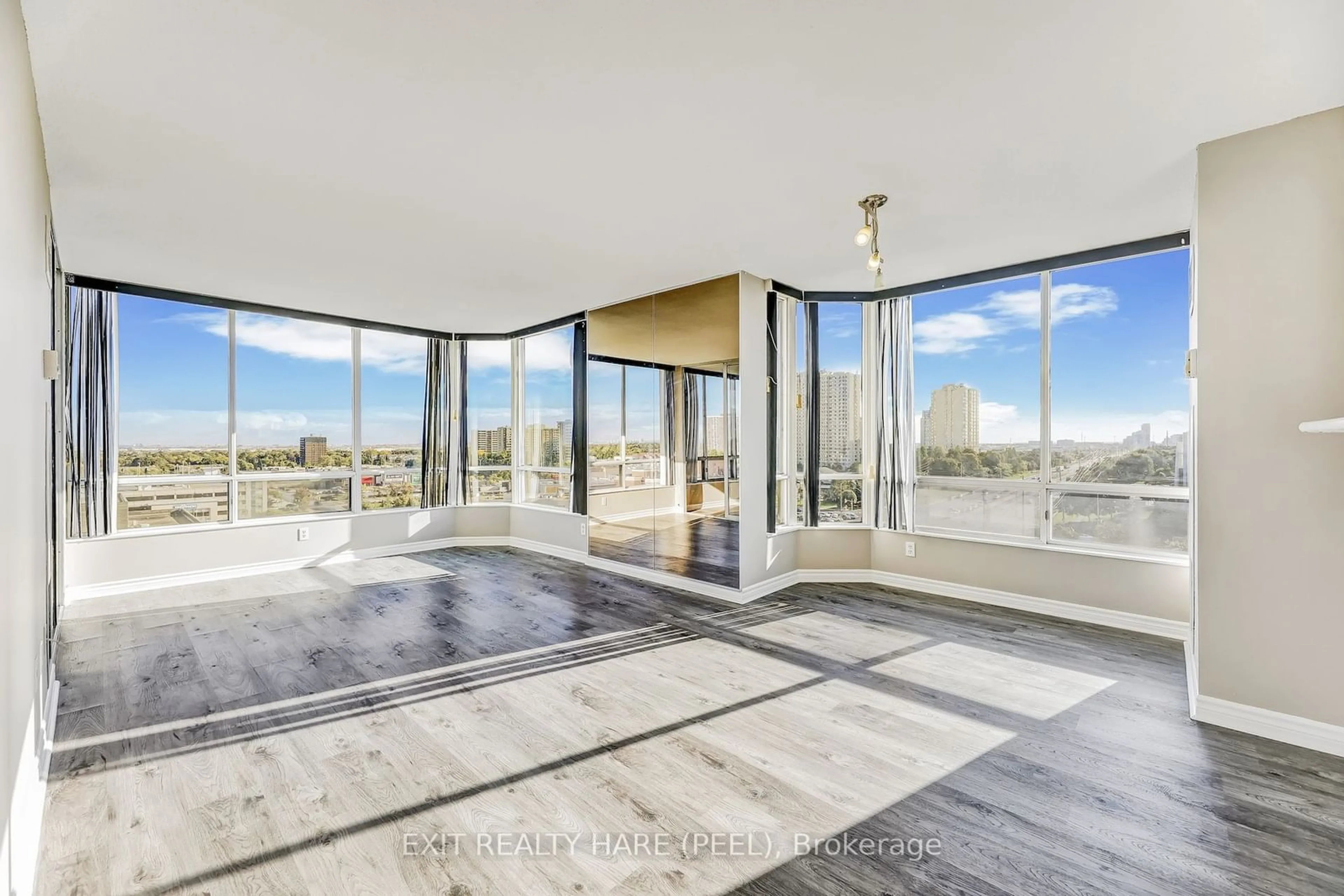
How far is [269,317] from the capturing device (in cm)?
583

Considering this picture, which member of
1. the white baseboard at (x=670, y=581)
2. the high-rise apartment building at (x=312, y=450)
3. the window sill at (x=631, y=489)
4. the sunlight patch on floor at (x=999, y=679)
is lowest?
the sunlight patch on floor at (x=999, y=679)

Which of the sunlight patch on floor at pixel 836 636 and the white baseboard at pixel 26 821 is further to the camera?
the sunlight patch on floor at pixel 836 636

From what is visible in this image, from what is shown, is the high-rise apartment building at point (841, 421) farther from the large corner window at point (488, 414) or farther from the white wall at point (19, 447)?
the white wall at point (19, 447)

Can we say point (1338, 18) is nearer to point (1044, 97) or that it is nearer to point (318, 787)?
point (1044, 97)

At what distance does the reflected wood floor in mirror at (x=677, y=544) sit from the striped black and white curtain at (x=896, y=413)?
56.4 inches

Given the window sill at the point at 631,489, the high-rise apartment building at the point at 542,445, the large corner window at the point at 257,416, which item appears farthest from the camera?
the high-rise apartment building at the point at 542,445

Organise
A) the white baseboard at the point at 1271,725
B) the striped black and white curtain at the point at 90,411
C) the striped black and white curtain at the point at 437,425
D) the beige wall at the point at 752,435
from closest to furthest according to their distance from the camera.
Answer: the white baseboard at the point at 1271,725, the striped black and white curtain at the point at 90,411, the beige wall at the point at 752,435, the striped black and white curtain at the point at 437,425

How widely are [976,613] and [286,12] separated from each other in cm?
497

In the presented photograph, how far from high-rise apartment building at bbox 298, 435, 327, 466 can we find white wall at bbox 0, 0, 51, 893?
12.0 ft

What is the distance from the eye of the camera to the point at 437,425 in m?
7.06

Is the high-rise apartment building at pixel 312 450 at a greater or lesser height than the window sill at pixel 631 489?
greater

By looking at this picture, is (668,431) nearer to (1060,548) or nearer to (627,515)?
(627,515)

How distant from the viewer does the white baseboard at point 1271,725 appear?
8.19 feet

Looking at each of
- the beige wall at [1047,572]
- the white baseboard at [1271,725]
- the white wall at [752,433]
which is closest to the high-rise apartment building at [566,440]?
the white wall at [752,433]
